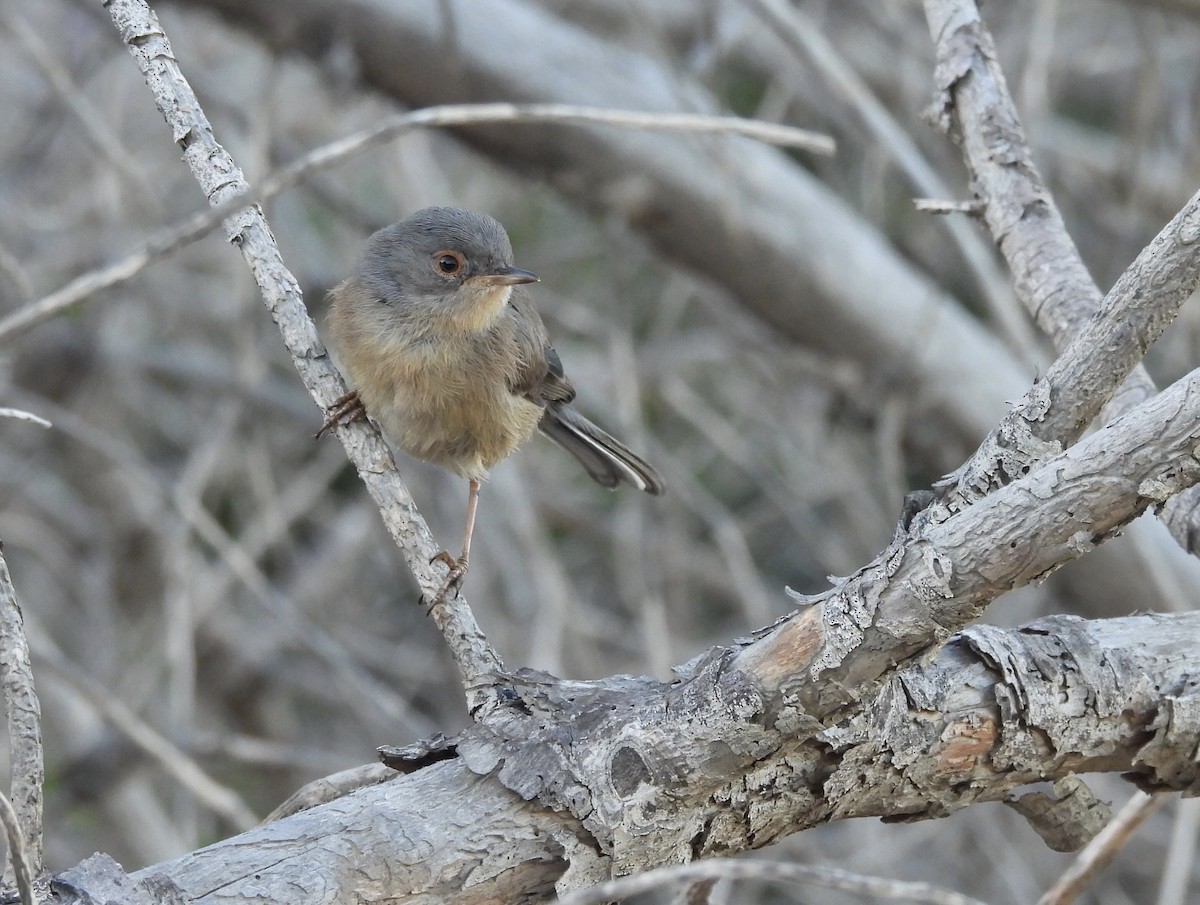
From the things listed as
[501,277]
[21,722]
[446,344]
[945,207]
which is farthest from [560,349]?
[21,722]

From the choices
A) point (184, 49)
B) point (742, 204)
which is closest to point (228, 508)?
point (184, 49)

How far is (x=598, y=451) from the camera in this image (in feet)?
14.4

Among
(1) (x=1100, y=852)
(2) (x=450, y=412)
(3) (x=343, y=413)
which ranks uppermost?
(2) (x=450, y=412)

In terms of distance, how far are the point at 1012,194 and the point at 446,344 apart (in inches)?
65.4

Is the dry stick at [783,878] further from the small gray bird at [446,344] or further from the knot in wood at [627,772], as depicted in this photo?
the small gray bird at [446,344]

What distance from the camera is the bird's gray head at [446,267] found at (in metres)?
3.95

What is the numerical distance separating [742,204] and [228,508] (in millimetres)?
3825

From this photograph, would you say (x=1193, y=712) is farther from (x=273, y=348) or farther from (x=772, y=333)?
(x=273, y=348)

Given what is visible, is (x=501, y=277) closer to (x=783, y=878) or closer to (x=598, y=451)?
(x=598, y=451)

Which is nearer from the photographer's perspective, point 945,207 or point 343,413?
point 945,207

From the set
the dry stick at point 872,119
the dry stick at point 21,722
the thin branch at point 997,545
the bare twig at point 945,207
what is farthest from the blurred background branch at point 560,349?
Result: the thin branch at point 997,545

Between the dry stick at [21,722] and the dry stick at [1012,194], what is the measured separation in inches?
79.5

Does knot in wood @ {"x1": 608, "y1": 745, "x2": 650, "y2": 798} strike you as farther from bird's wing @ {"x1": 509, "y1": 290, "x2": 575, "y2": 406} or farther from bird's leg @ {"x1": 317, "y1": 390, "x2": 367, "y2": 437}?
bird's wing @ {"x1": 509, "y1": 290, "x2": 575, "y2": 406}

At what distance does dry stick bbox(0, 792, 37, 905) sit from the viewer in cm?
152
